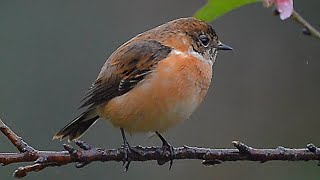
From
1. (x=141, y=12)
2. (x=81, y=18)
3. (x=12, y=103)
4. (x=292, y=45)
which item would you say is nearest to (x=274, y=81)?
(x=292, y=45)

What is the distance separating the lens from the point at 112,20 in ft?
21.8

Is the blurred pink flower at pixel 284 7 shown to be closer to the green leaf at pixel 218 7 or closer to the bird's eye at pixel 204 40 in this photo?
the green leaf at pixel 218 7

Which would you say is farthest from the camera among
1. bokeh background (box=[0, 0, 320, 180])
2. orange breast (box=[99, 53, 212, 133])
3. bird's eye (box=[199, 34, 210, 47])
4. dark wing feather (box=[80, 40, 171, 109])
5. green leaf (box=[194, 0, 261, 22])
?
bokeh background (box=[0, 0, 320, 180])

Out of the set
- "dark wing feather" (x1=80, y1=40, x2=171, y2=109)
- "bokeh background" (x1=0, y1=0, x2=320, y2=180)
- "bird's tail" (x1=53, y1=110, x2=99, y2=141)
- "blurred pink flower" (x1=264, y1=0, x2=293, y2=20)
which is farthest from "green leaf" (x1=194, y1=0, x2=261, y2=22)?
"bokeh background" (x1=0, y1=0, x2=320, y2=180)

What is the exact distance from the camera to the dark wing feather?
3443 millimetres

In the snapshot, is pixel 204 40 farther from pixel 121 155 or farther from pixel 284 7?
pixel 284 7

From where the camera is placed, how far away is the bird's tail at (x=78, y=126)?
11.3 feet

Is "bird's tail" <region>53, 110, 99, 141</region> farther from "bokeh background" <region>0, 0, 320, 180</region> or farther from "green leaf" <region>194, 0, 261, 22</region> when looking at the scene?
"bokeh background" <region>0, 0, 320, 180</region>

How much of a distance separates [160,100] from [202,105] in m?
3.76

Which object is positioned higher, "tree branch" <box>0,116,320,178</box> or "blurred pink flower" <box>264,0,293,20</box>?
"blurred pink flower" <box>264,0,293,20</box>

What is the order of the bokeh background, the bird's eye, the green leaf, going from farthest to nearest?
the bokeh background
the bird's eye
the green leaf

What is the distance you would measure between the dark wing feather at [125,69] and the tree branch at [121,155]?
18.4 inches

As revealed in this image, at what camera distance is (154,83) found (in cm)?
333

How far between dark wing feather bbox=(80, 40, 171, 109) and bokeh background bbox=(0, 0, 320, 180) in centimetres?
208
